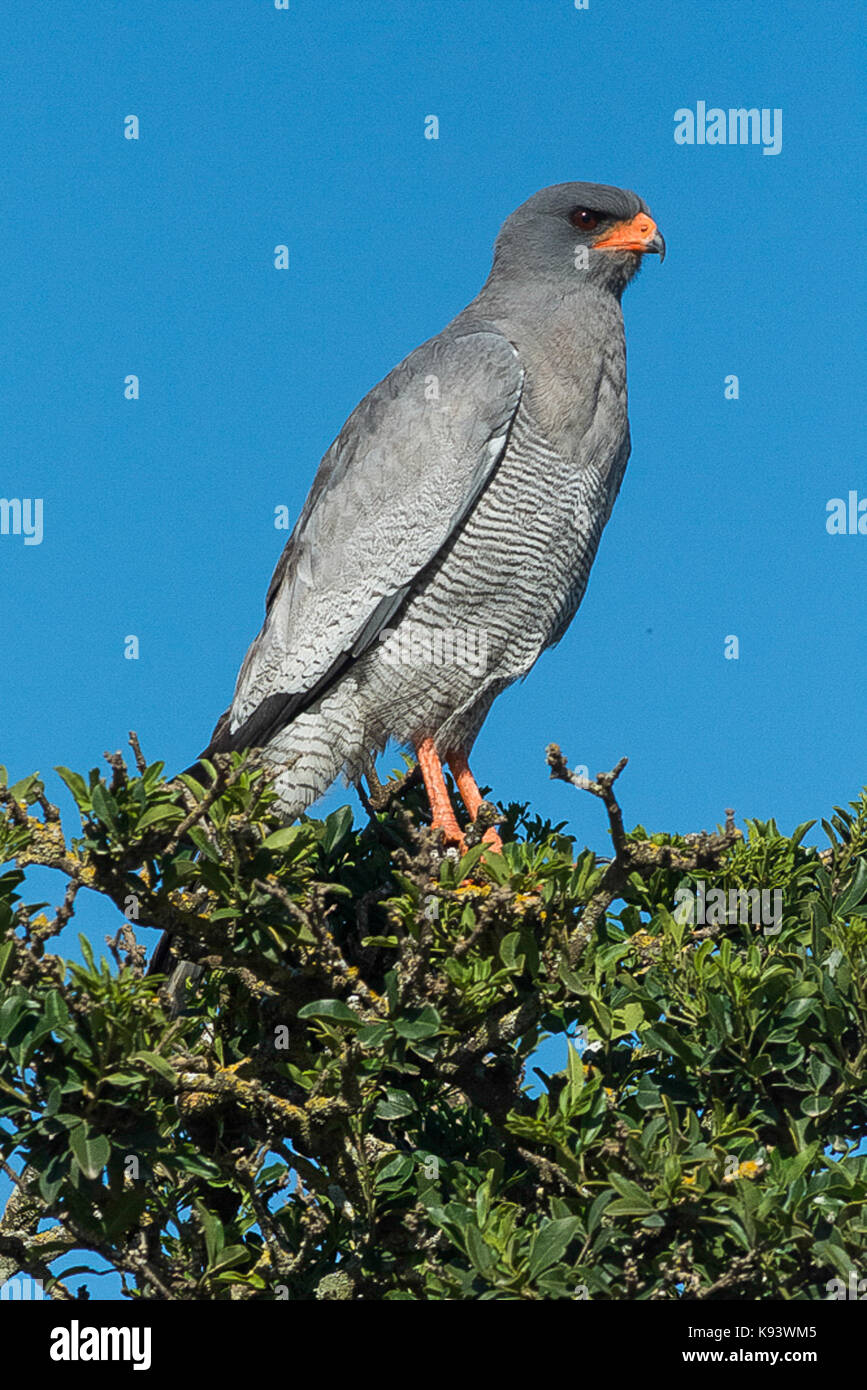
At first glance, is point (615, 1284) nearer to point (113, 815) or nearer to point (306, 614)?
point (113, 815)

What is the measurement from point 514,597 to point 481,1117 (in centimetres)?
229

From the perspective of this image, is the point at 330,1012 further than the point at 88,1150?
Yes

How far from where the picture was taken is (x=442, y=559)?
19.4 ft

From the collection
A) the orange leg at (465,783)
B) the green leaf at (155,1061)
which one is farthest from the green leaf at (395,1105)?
the orange leg at (465,783)

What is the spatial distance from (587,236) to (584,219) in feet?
0.27

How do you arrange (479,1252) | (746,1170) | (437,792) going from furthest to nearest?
1. (437,792)
2. (746,1170)
3. (479,1252)

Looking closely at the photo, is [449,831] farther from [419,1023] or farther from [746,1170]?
[746,1170]

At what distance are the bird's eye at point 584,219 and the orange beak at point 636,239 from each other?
83 mm

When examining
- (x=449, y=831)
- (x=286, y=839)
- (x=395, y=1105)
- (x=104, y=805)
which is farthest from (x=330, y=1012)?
(x=449, y=831)

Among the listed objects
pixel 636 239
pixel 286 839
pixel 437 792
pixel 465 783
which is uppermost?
pixel 636 239

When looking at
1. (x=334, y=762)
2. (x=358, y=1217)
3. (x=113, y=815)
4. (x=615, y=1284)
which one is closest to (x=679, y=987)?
(x=615, y=1284)

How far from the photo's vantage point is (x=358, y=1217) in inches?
159

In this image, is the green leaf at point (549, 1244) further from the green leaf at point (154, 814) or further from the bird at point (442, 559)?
the bird at point (442, 559)

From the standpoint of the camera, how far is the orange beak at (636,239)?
6.56 meters
